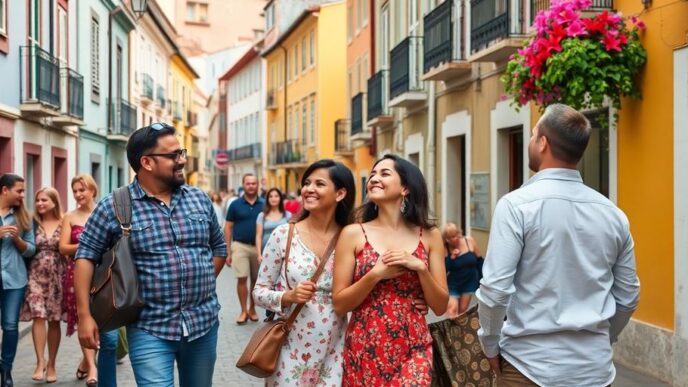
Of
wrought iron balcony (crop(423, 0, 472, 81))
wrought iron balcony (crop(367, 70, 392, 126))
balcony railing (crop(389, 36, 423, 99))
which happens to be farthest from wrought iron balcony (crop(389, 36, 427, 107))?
wrought iron balcony (crop(367, 70, 392, 126))

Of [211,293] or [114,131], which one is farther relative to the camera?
[114,131]

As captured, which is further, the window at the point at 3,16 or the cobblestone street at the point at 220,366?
the window at the point at 3,16

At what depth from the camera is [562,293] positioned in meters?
3.96

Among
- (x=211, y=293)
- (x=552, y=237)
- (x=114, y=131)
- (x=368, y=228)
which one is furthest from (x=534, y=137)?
(x=114, y=131)

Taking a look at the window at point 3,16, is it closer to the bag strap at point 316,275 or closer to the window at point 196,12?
the bag strap at point 316,275

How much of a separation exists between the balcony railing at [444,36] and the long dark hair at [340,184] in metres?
11.3

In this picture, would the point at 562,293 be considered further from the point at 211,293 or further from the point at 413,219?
the point at 211,293

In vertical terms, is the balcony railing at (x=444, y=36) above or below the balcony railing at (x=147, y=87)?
below

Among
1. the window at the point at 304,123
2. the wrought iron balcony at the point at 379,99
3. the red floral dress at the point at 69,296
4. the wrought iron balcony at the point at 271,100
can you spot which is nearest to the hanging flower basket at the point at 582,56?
the red floral dress at the point at 69,296

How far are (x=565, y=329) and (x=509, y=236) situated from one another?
1.32ft

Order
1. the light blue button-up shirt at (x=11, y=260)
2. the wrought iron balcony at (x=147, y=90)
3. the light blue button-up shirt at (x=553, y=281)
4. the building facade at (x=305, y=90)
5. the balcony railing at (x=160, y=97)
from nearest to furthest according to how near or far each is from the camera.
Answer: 1. the light blue button-up shirt at (x=553, y=281)
2. the light blue button-up shirt at (x=11, y=260)
3. the wrought iron balcony at (x=147, y=90)
4. the balcony railing at (x=160, y=97)
5. the building facade at (x=305, y=90)

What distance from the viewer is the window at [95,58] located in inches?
1037

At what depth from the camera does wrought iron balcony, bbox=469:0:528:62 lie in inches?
512

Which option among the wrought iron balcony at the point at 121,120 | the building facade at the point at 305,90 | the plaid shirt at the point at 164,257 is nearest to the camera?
the plaid shirt at the point at 164,257
